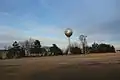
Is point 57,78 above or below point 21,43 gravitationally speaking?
below

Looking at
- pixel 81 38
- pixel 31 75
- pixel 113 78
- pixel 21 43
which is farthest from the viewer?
pixel 21 43

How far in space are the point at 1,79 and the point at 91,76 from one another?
4.20 feet

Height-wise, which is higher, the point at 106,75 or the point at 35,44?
the point at 35,44

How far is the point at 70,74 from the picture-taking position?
12.4 feet

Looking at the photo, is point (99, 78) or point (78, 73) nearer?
point (99, 78)

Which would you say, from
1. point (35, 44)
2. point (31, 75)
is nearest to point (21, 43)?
point (35, 44)

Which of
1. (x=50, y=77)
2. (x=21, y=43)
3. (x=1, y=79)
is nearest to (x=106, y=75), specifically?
(x=50, y=77)

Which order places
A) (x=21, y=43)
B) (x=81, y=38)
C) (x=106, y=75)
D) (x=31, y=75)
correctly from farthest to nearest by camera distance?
(x=21, y=43)
(x=81, y=38)
(x=31, y=75)
(x=106, y=75)

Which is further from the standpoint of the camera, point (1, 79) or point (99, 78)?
point (1, 79)

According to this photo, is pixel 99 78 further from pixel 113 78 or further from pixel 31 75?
pixel 31 75

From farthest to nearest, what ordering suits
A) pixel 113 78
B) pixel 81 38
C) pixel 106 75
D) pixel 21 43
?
pixel 21 43 → pixel 81 38 → pixel 106 75 → pixel 113 78

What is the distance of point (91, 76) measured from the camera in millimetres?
3541

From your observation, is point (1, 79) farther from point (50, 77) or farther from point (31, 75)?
point (50, 77)

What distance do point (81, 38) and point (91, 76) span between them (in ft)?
167
